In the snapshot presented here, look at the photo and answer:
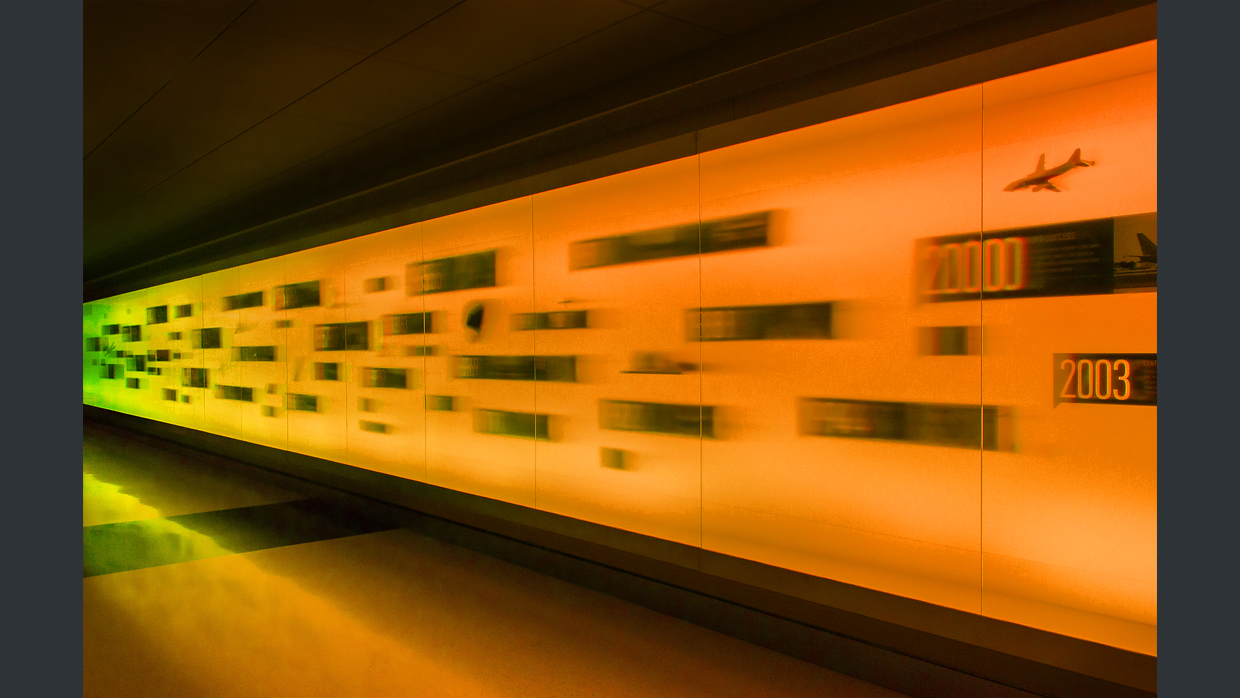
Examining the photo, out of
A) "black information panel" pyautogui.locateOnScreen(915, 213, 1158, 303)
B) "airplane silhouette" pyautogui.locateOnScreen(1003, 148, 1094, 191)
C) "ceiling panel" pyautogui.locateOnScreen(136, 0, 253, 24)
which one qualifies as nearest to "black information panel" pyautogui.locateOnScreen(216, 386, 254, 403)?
"ceiling panel" pyautogui.locateOnScreen(136, 0, 253, 24)

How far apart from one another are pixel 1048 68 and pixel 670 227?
232 centimetres

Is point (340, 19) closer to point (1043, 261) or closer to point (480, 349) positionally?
point (480, 349)

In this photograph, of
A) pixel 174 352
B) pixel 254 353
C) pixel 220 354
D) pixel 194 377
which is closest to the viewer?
pixel 254 353

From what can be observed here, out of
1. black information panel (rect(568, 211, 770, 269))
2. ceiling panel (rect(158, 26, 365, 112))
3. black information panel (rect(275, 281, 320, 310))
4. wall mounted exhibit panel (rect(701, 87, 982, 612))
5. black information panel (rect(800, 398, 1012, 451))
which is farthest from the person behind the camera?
black information panel (rect(275, 281, 320, 310))

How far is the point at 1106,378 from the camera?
2893 millimetres

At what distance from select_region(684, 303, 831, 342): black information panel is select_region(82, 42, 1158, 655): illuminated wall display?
0.6 inches

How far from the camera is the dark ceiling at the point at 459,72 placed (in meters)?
3.29

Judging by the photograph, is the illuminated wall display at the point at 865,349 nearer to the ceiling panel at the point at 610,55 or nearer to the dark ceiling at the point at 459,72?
the dark ceiling at the point at 459,72

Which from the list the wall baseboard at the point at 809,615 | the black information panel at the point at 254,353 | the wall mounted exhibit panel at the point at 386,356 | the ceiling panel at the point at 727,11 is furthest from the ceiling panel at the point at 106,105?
the black information panel at the point at 254,353

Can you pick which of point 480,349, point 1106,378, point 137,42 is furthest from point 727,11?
point 480,349

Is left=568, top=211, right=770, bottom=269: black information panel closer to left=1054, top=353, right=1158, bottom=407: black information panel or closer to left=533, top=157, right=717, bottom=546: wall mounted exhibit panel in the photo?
left=533, top=157, right=717, bottom=546: wall mounted exhibit panel

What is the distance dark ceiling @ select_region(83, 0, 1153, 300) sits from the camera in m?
3.29

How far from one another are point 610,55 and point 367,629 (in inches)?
152

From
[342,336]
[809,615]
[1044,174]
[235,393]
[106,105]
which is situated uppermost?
[106,105]
